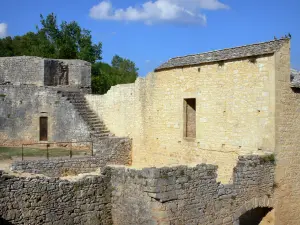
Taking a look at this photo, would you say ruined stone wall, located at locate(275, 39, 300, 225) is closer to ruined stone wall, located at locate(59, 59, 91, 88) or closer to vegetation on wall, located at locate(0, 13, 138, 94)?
ruined stone wall, located at locate(59, 59, 91, 88)

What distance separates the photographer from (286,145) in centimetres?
1127

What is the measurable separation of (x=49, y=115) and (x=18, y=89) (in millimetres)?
2179

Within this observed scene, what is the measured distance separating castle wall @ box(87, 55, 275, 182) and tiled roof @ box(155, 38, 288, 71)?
200mm

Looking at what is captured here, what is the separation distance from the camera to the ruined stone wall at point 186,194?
845 centimetres

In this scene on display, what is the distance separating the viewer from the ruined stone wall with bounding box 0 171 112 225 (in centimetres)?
825

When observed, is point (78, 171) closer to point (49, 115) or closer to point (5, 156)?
point (5, 156)

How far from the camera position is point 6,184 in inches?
322

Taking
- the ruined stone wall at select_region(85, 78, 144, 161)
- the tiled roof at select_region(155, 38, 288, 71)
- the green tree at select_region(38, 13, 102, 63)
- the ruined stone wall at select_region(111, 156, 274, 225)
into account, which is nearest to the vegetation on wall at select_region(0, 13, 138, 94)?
the green tree at select_region(38, 13, 102, 63)

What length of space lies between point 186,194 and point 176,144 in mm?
5472

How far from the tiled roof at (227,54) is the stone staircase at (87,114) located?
455cm

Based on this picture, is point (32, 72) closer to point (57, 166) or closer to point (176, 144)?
point (57, 166)

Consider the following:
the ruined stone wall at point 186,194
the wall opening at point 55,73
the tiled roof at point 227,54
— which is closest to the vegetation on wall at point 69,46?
the wall opening at point 55,73

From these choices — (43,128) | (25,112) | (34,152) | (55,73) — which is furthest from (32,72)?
(34,152)

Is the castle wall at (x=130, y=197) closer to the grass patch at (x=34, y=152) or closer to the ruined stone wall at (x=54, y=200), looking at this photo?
the ruined stone wall at (x=54, y=200)
